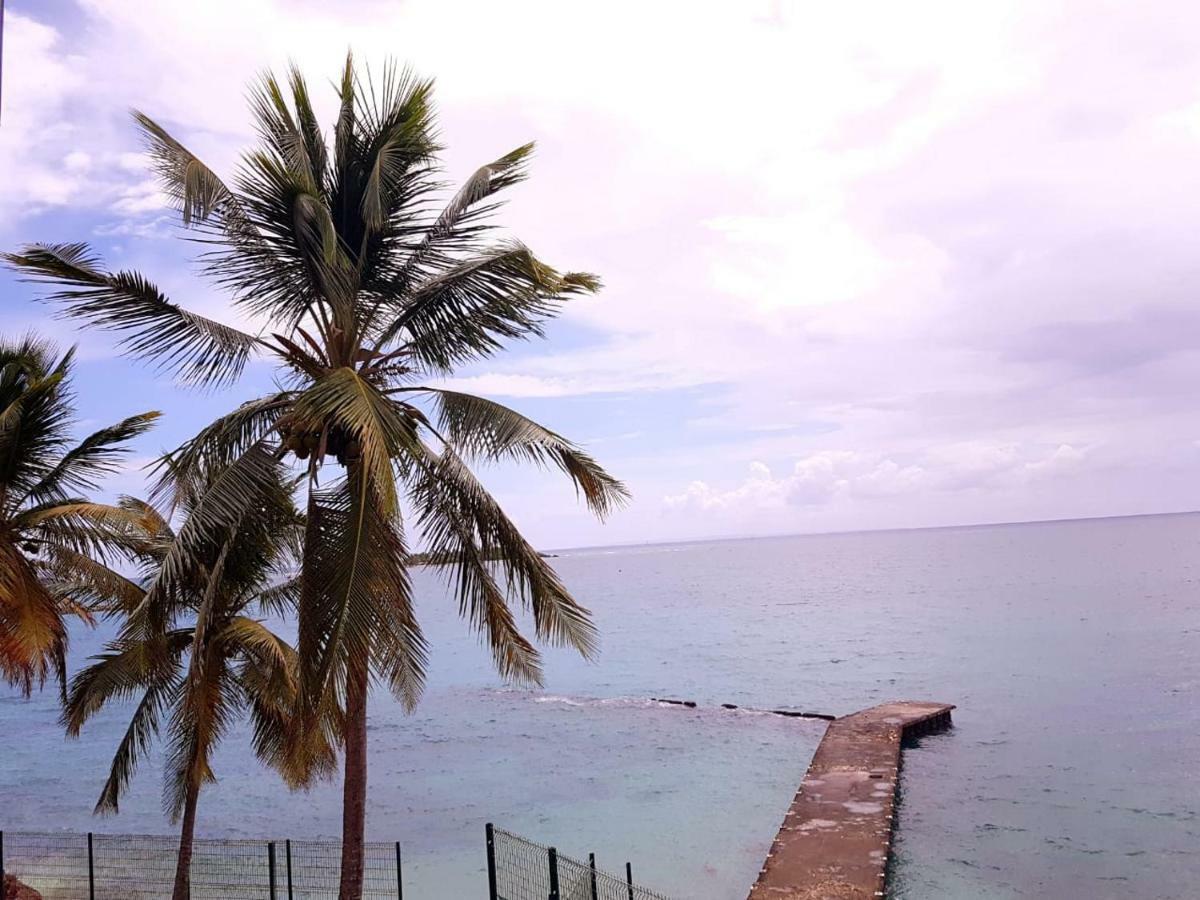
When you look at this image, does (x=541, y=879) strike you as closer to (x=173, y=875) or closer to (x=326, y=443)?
(x=173, y=875)

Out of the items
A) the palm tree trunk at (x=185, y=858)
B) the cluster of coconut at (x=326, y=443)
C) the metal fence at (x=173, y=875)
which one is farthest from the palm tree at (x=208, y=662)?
the metal fence at (x=173, y=875)

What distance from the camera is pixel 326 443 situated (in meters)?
8.82

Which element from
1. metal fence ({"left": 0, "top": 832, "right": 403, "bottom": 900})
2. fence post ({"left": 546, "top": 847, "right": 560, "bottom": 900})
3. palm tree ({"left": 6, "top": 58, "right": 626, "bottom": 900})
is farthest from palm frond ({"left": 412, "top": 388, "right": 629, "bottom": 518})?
metal fence ({"left": 0, "top": 832, "right": 403, "bottom": 900})

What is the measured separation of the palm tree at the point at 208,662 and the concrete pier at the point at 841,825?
388 inches

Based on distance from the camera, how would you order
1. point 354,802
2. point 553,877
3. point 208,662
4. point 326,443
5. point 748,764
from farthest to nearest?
point 748,764, point 208,662, point 553,877, point 354,802, point 326,443

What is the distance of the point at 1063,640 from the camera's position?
68.6m

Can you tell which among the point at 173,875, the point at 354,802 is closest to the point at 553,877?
the point at 354,802

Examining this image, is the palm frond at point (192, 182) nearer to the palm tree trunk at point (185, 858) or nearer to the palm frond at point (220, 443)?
the palm frond at point (220, 443)

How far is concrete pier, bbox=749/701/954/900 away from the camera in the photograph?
18484 mm

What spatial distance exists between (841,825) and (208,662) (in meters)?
16.1

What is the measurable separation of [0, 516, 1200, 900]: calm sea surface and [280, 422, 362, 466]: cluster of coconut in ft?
54.7

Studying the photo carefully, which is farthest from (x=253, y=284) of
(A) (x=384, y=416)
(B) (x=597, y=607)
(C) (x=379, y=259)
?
(B) (x=597, y=607)

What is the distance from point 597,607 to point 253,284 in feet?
413

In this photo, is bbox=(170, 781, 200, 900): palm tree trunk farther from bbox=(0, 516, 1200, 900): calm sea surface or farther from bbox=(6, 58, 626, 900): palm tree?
bbox=(0, 516, 1200, 900): calm sea surface
